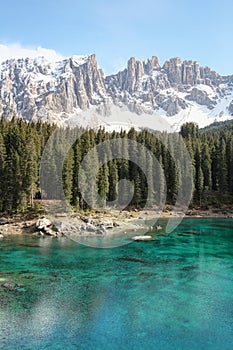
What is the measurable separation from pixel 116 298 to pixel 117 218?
37122mm

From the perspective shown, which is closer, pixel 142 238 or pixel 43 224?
pixel 142 238

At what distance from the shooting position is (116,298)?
24.2 metres

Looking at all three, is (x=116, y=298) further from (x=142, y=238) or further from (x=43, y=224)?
(x=43, y=224)

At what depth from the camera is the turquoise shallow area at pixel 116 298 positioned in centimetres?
1853

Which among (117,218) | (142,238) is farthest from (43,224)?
(117,218)

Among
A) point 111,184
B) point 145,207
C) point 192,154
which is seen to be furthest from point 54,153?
point 192,154

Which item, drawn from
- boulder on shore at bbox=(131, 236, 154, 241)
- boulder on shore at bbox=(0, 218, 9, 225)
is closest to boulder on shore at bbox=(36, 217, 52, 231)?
boulder on shore at bbox=(0, 218, 9, 225)

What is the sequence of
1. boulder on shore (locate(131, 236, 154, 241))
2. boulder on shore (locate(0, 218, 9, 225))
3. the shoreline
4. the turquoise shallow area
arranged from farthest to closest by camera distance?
boulder on shore (locate(0, 218, 9, 225)), the shoreline, boulder on shore (locate(131, 236, 154, 241)), the turquoise shallow area

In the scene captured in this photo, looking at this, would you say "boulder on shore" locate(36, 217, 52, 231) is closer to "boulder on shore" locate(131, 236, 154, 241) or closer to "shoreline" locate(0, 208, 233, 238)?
"shoreline" locate(0, 208, 233, 238)

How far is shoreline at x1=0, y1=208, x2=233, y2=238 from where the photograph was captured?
50203 millimetres

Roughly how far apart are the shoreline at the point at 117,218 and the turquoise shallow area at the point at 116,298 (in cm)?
992

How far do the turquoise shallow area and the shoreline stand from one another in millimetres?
9917

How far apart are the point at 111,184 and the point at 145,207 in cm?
940

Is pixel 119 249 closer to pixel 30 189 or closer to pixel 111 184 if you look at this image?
pixel 30 189
